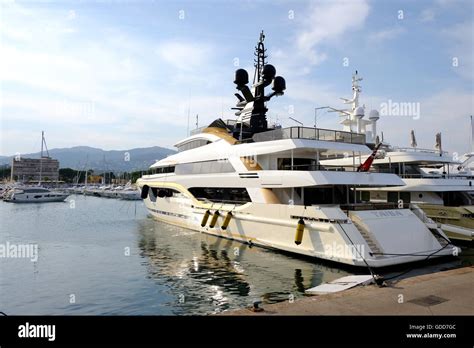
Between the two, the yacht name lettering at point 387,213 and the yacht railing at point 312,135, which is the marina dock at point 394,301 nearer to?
the yacht name lettering at point 387,213

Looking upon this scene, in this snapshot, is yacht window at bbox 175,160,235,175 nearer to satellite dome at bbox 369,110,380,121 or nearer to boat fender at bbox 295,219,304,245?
boat fender at bbox 295,219,304,245

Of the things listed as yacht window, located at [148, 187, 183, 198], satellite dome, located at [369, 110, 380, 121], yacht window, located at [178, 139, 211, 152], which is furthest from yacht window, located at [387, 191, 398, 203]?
yacht window, located at [148, 187, 183, 198]

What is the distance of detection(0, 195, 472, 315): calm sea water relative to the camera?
32.7 feet

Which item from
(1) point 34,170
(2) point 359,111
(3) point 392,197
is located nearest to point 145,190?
(2) point 359,111

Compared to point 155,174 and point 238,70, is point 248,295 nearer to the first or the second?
point 238,70

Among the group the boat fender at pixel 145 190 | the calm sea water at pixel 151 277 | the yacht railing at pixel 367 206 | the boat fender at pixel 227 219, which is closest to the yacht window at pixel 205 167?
the boat fender at pixel 227 219

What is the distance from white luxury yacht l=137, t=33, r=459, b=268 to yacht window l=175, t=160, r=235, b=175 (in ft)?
0.22

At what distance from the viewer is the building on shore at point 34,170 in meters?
130

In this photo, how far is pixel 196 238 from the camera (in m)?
20.7

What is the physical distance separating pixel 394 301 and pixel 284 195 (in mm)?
9239

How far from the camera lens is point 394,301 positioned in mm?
8109

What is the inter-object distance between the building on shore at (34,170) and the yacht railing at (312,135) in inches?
5059
